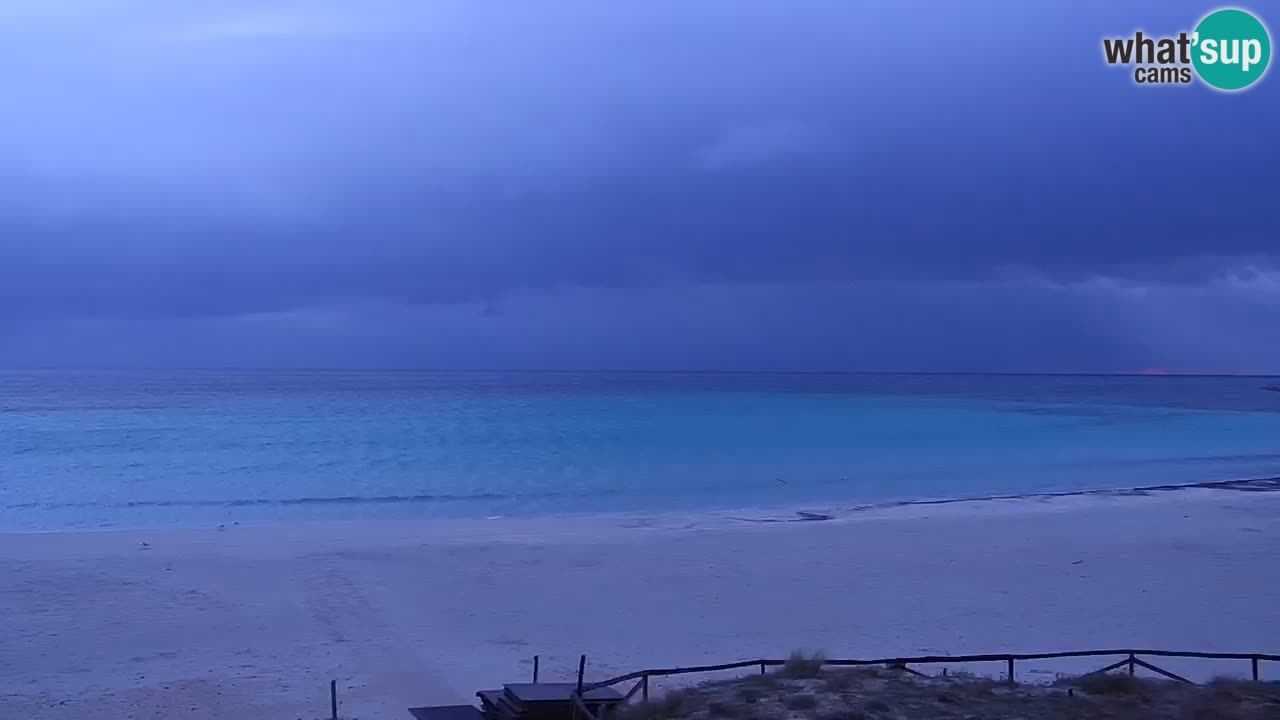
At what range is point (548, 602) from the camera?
16.3m

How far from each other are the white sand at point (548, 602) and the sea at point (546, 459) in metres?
7.39

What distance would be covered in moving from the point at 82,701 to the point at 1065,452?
46154 millimetres

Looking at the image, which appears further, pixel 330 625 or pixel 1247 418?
pixel 1247 418

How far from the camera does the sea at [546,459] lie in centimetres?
3198

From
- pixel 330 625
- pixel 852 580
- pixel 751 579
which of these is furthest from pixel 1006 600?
pixel 330 625

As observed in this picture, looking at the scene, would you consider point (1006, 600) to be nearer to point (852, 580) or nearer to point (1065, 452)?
point (852, 580)

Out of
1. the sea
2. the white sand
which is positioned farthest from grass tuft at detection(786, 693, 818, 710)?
the sea

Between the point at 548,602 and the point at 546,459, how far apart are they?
29.6 metres

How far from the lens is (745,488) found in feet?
118

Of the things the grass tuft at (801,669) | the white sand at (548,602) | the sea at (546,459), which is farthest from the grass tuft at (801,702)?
the sea at (546,459)

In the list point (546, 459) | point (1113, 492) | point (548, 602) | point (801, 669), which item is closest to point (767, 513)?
point (1113, 492)

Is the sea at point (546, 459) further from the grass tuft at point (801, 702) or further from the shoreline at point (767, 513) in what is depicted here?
the grass tuft at point (801, 702)

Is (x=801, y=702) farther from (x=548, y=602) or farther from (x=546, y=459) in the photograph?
(x=546, y=459)

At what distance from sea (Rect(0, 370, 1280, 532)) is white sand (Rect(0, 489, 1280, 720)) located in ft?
24.3
